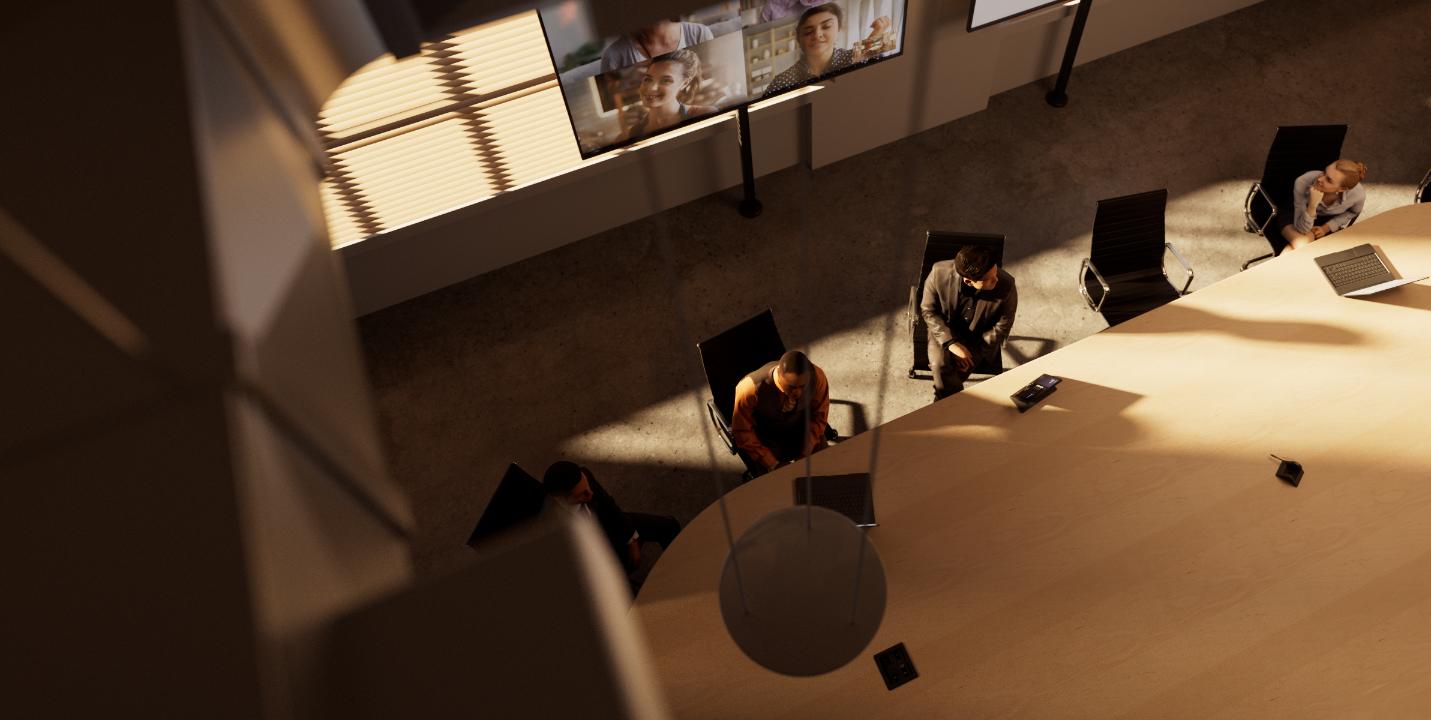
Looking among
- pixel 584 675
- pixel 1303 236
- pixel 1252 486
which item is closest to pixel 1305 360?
pixel 1252 486

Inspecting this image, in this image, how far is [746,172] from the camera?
5133 mm

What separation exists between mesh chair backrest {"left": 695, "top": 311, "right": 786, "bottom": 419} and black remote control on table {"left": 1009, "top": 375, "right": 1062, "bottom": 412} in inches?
45.1

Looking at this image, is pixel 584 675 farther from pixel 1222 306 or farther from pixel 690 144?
pixel 690 144

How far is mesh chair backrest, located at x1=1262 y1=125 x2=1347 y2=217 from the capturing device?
14.3 ft

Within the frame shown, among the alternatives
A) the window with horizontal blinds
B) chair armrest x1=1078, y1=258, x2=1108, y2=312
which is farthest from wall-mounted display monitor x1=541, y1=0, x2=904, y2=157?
chair armrest x1=1078, y1=258, x2=1108, y2=312

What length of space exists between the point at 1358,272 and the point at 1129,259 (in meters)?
1.02

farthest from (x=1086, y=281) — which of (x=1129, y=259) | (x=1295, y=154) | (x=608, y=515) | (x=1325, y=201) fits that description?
(x=608, y=515)

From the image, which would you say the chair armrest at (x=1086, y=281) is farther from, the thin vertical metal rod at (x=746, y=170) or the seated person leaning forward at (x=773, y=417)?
the thin vertical metal rod at (x=746, y=170)

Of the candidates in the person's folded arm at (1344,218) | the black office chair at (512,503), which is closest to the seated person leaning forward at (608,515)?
the black office chair at (512,503)

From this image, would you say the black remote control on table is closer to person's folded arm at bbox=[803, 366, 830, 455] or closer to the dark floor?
person's folded arm at bbox=[803, 366, 830, 455]

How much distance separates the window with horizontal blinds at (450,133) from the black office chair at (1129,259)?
9.73 ft

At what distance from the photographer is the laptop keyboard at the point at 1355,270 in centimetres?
367

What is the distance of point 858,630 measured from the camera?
169 cm

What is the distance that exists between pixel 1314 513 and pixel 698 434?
289cm
